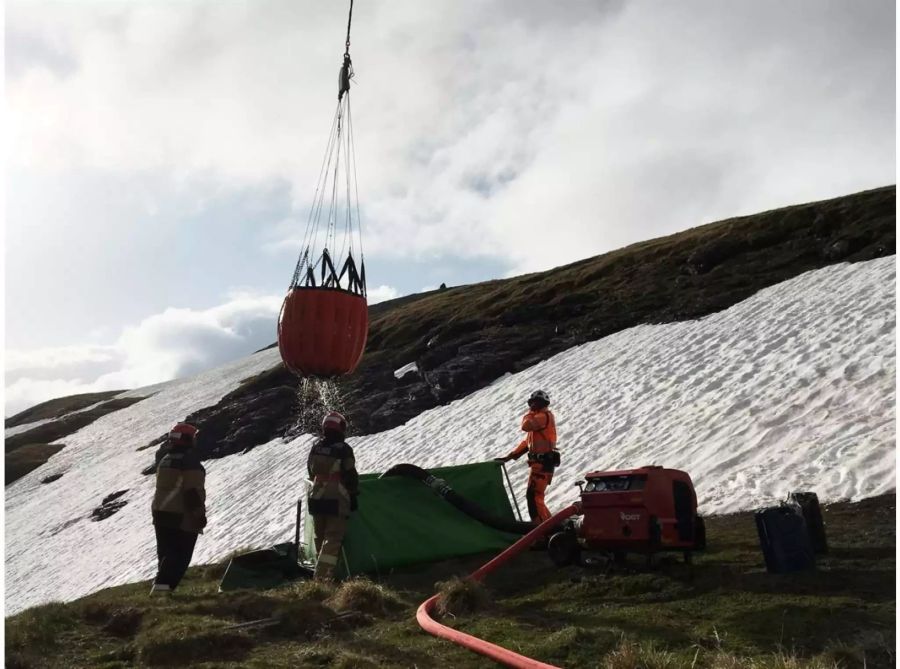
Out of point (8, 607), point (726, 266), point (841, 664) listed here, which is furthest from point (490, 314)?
point (841, 664)

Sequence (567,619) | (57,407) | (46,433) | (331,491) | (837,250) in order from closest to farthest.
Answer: (567,619) → (331,491) → (837,250) → (46,433) → (57,407)

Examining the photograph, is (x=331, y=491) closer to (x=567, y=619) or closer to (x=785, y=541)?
(x=567, y=619)

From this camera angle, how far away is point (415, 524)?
10.7m

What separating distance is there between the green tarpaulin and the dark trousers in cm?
182

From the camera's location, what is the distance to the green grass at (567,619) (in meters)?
5.37

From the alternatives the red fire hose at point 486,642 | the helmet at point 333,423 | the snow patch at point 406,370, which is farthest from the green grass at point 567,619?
the snow patch at point 406,370

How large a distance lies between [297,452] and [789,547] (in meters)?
22.8

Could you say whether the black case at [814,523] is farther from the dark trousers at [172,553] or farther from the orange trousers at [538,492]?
the dark trousers at [172,553]

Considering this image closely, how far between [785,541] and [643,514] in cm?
145

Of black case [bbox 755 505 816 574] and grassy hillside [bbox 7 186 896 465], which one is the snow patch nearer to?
grassy hillside [bbox 7 186 896 465]

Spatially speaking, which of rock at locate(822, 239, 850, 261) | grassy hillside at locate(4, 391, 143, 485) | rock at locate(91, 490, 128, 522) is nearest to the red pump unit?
rock at locate(822, 239, 850, 261)

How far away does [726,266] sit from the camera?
30.2 meters

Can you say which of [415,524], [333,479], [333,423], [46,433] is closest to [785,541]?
[415,524]

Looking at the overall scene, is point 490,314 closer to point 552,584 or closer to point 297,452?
point 297,452
